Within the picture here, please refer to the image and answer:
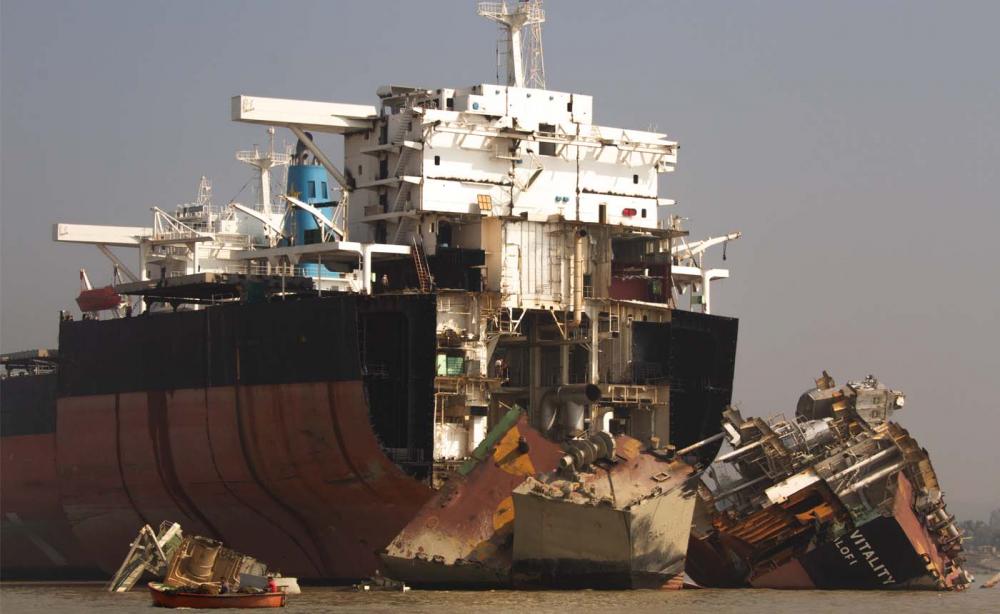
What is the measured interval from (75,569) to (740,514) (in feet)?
76.7

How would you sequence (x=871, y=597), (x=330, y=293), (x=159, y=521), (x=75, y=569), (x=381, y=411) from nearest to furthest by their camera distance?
(x=871, y=597) < (x=381, y=411) < (x=330, y=293) < (x=159, y=521) < (x=75, y=569)

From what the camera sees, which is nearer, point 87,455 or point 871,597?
point 871,597

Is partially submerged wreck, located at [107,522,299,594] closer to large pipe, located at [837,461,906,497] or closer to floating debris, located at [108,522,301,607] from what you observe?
floating debris, located at [108,522,301,607]

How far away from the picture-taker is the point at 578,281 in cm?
4700

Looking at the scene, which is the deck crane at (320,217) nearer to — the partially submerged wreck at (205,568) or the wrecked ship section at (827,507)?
the partially submerged wreck at (205,568)

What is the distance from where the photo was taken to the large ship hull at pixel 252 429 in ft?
146

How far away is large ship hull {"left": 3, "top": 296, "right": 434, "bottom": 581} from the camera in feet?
146

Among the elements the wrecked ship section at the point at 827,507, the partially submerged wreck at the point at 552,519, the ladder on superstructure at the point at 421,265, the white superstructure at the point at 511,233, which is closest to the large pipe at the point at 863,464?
the wrecked ship section at the point at 827,507

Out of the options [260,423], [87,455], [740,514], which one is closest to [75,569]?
[87,455]

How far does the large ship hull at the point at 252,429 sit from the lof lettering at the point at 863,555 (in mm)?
8398

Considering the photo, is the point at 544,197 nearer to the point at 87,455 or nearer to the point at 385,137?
the point at 385,137

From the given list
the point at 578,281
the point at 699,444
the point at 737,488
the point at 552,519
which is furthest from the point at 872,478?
the point at 578,281

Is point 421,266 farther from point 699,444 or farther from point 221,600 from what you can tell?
point 221,600

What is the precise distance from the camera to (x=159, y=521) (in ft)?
170
